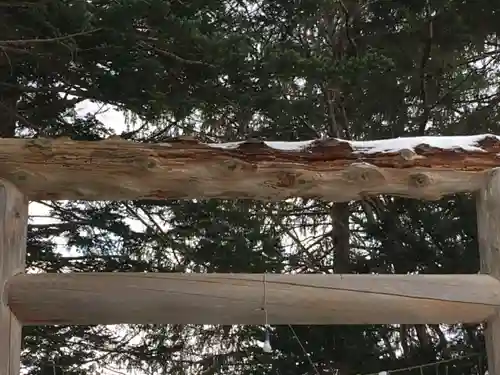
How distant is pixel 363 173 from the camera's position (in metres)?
1.59

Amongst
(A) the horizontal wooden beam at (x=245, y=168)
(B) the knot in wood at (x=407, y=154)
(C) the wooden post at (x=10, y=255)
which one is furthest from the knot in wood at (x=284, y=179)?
(C) the wooden post at (x=10, y=255)

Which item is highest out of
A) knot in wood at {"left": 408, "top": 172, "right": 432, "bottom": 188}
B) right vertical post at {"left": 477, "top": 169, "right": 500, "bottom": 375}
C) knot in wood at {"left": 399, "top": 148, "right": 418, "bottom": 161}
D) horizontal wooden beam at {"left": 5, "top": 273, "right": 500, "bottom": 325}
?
knot in wood at {"left": 399, "top": 148, "right": 418, "bottom": 161}

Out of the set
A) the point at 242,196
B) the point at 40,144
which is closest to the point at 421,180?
Result: the point at 242,196

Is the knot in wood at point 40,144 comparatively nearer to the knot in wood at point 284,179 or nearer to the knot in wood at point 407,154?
the knot in wood at point 284,179

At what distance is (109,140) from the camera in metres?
1.59

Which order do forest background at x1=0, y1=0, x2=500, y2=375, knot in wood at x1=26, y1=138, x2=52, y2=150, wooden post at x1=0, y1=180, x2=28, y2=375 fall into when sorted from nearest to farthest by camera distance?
wooden post at x1=0, y1=180, x2=28, y2=375 < knot in wood at x1=26, y1=138, x2=52, y2=150 < forest background at x1=0, y1=0, x2=500, y2=375

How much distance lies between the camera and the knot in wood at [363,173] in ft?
5.21

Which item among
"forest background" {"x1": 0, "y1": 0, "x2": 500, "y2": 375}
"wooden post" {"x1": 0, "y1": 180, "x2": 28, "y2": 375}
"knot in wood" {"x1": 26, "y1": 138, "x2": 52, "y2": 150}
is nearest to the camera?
"wooden post" {"x1": 0, "y1": 180, "x2": 28, "y2": 375}

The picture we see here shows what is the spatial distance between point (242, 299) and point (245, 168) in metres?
0.32

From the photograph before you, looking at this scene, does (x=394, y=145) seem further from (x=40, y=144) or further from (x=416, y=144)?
(x=40, y=144)

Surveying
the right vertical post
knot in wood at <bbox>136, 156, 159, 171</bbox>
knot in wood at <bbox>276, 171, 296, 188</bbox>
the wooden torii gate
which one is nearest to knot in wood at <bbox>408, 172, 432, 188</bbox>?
the wooden torii gate

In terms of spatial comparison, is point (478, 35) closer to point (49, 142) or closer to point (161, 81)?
point (161, 81)

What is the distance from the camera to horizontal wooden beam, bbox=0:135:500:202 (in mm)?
1551

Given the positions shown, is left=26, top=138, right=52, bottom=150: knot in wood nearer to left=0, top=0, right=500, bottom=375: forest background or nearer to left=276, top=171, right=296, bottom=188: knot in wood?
left=276, top=171, right=296, bottom=188: knot in wood
